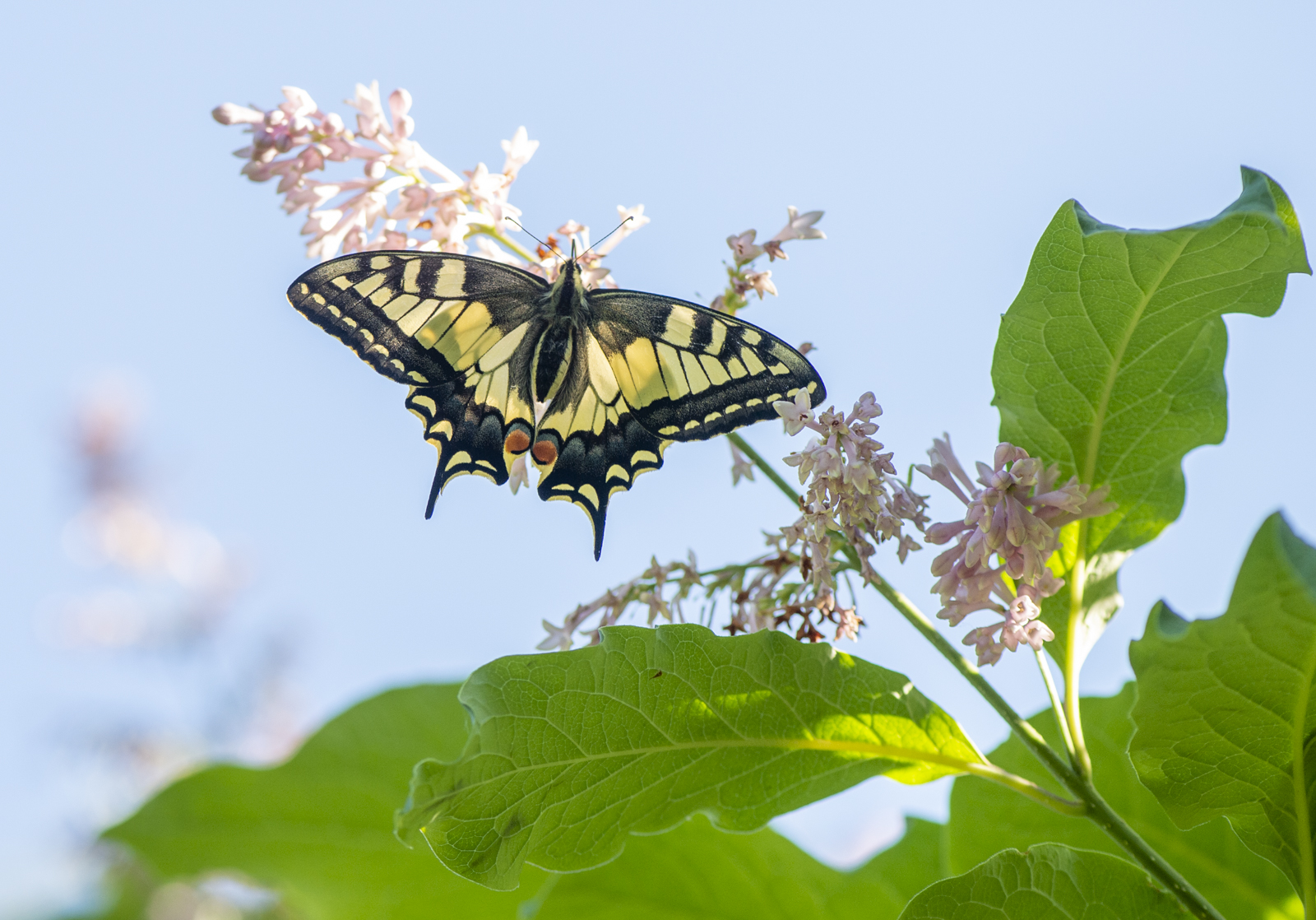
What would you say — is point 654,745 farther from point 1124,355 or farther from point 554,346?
point 554,346

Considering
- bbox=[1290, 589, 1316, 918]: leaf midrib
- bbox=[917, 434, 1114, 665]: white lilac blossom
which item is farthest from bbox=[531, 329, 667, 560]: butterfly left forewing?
bbox=[1290, 589, 1316, 918]: leaf midrib

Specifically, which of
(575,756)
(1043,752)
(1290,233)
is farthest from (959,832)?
(1290,233)

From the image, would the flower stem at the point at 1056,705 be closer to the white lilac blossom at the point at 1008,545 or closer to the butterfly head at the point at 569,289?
the white lilac blossom at the point at 1008,545

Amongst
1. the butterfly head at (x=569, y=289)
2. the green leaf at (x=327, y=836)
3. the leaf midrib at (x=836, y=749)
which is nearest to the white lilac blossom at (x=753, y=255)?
the butterfly head at (x=569, y=289)

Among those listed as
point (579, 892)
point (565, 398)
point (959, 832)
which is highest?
point (565, 398)

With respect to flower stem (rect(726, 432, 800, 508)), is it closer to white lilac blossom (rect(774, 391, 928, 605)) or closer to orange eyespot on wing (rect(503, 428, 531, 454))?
white lilac blossom (rect(774, 391, 928, 605))

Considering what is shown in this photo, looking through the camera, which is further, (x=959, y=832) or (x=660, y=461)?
(x=660, y=461)

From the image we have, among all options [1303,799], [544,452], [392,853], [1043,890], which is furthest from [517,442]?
[1303,799]

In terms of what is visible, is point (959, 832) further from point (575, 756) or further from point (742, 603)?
point (575, 756)
